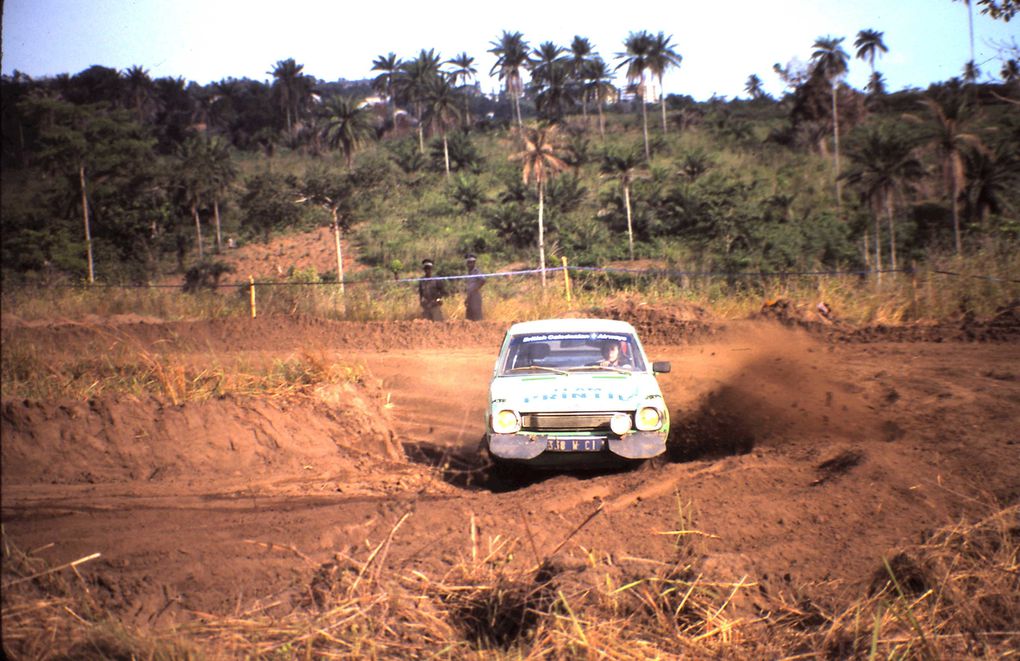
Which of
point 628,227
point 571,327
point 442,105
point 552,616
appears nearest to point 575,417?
point 571,327

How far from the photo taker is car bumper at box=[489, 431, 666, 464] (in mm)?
7023

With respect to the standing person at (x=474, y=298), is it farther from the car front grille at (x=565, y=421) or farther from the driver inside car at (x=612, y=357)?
the car front grille at (x=565, y=421)

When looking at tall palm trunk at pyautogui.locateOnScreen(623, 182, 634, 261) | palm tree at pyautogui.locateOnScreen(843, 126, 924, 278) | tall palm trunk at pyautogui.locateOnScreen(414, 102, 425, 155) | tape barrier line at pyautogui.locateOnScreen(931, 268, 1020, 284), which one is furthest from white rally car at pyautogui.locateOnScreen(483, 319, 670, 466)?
tall palm trunk at pyautogui.locateOnScreen(414, 102, 425, 155)

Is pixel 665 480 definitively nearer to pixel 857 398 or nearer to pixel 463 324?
pixel 857 398

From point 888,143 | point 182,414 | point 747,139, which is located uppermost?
point 747,139

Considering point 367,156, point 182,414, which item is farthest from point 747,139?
point 182,414

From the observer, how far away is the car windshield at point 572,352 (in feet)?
27.0

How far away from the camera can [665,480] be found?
6621 millimetres

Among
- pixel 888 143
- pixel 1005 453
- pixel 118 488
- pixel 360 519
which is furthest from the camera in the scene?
pixel 888 143

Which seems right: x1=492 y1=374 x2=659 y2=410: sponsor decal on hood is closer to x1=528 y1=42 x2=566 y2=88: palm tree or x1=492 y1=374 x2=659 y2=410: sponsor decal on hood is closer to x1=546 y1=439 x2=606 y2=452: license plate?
x1=546 y1=439 x2=606 y2=452: license plate

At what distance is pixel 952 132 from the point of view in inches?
1547

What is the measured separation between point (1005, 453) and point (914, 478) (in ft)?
3.37

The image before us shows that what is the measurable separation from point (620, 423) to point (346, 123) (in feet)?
207

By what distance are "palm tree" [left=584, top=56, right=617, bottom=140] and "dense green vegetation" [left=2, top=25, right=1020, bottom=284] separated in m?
0.21
